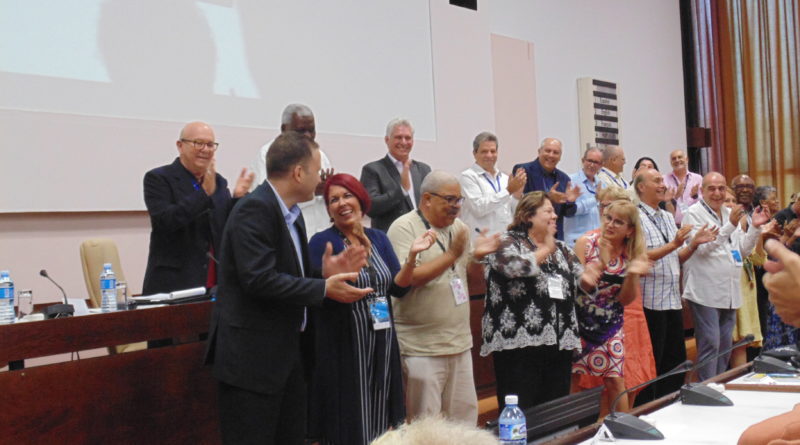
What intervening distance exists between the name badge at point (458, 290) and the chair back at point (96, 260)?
1747 mm

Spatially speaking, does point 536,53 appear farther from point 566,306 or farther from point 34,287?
point 34,287

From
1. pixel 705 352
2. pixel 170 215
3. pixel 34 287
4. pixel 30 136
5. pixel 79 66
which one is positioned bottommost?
pixel 705 352

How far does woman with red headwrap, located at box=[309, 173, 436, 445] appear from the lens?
2758mm

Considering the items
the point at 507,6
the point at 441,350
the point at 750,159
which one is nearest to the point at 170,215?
the point at 441,350

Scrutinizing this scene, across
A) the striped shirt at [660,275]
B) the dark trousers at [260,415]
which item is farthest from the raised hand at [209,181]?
the striped shirt at [660,275]

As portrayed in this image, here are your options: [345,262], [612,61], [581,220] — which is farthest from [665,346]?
[612,61]

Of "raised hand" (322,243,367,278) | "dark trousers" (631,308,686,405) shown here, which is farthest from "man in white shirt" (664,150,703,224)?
"raised hand" (322,243,367,278)

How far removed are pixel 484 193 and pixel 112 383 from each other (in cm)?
277

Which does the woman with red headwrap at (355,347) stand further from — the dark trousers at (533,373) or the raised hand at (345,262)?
the dark trousers at (533,373)

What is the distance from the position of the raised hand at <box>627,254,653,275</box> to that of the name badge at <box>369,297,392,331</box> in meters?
1.36

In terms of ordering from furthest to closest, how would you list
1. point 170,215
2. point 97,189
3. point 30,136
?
point 97,189
point 30,136
point 170,215

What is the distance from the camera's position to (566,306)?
11.3 feet

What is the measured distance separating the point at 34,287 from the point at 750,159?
868 cm

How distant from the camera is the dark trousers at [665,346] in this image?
431 cm
